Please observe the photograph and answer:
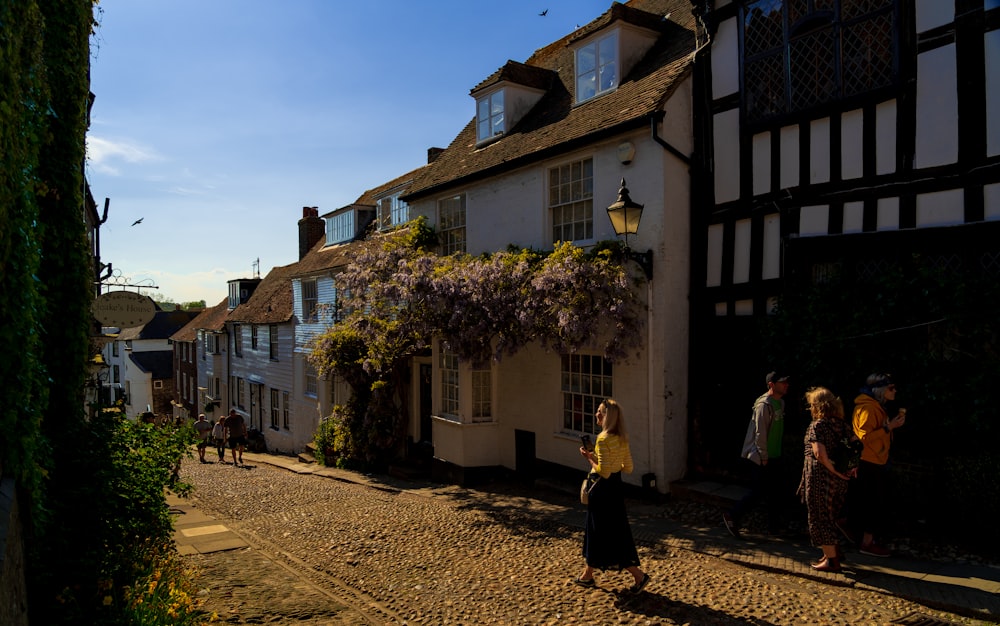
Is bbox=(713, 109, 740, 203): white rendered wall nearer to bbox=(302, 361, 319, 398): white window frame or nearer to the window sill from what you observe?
the window sill

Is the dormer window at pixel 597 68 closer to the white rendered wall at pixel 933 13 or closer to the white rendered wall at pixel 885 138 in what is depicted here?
the white rendered wall at pixel 885 138

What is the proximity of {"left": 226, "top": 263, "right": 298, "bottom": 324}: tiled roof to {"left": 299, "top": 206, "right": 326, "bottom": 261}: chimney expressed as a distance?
0.92 m

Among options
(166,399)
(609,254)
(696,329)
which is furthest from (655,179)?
(166,399)

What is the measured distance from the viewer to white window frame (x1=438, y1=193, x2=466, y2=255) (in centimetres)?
1496

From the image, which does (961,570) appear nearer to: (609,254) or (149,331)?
(609,254)

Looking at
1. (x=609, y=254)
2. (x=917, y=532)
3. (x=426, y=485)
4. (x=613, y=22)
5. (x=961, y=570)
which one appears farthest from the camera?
(x=426, y=485)

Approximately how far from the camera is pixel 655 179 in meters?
10.2

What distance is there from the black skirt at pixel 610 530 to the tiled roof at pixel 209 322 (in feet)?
97.5

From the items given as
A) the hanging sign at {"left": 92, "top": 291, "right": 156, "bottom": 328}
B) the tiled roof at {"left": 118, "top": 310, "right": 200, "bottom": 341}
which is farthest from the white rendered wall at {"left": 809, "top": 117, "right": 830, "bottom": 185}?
the tiled roof at {"left": 118, "top": 310, "right": 200, "bottom": 341}

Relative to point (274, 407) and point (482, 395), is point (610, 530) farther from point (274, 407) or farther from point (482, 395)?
point (274, 407)

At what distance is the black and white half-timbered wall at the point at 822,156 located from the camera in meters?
7.62

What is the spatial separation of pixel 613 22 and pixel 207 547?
11.1m

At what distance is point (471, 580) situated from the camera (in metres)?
7.03

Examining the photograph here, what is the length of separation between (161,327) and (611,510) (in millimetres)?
53704
